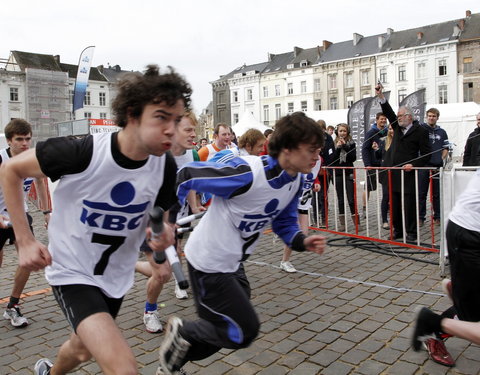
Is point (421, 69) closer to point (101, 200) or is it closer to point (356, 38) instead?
point (356, 38)

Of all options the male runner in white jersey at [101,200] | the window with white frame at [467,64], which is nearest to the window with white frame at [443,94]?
the window with white frame at [467,64]

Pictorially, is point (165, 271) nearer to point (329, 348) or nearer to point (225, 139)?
point (329, 348)

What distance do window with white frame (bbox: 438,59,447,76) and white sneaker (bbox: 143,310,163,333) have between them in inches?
2359

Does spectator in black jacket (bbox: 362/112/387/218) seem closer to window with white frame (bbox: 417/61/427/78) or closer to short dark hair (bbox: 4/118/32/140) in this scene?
short dark hair (bbox: 4/118/32/140)

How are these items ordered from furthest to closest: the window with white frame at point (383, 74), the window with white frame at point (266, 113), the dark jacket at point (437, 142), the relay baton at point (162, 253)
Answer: the window with white frame at point (266, 113) → the window with white frame at point (383, 74) → the dark jacket at point (437, 142) → the relay baton at point (162, 253)

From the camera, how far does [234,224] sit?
110 inches

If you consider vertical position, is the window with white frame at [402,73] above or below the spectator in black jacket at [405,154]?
above

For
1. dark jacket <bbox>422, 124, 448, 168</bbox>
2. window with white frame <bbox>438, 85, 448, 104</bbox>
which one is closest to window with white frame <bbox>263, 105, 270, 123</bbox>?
window with white frame <bbox>438, 85, 448, 104</bbox>

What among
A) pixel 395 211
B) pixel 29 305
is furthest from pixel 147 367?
pixel 395 211

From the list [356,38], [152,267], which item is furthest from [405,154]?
[356,38]

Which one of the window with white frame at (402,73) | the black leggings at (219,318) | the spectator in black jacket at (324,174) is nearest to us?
the black leggings at (219,318)

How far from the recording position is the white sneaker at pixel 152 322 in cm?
407

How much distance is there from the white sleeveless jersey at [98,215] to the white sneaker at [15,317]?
252cm

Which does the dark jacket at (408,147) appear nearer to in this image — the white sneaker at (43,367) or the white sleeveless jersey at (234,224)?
the white sleeveless jersey at (234,224)
